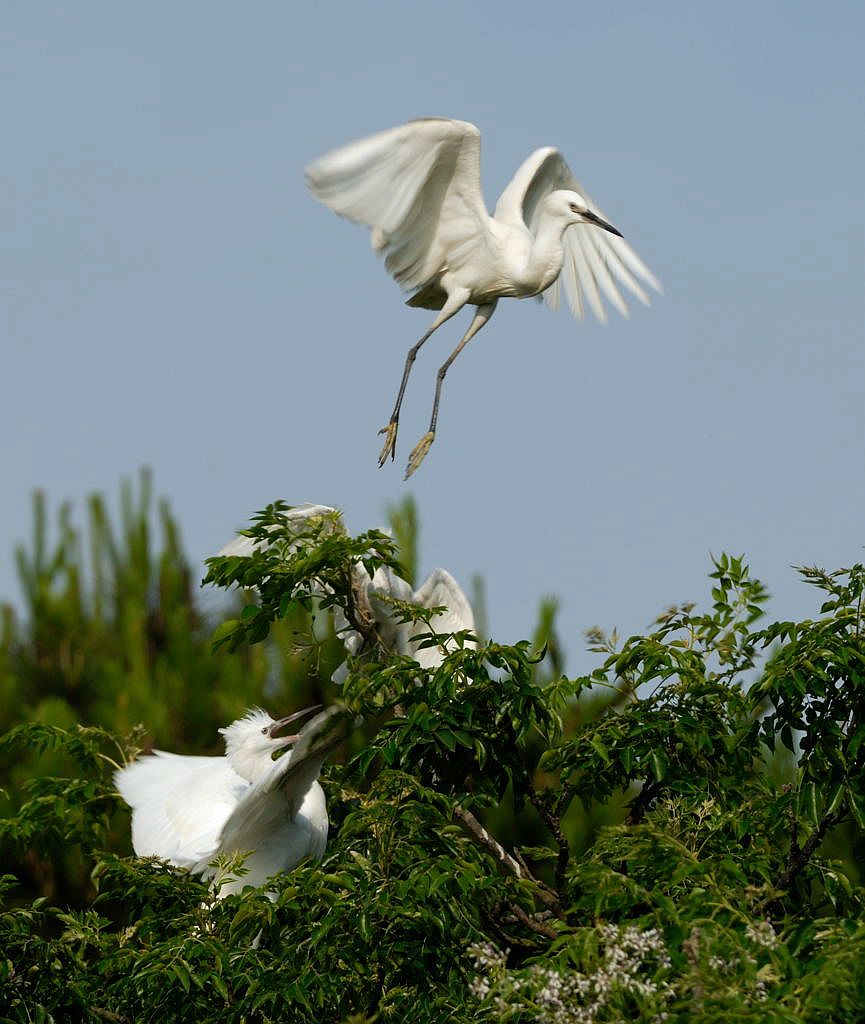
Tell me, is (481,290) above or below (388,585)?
above

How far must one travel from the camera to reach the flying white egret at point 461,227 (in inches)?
262

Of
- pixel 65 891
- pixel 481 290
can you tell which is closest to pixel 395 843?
pixel 481 290

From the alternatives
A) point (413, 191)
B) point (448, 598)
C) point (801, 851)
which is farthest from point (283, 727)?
point (801, 851)

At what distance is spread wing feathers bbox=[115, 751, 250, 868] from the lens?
616 centimetres

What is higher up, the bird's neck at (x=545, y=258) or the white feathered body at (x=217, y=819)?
the bird's neck at (x=545, y=258)

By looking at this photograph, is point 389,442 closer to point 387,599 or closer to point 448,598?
point 448,598

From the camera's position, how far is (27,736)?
5652 millimetres

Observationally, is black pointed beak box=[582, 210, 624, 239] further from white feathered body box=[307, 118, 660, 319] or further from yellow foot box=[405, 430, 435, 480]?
yellow foot box=[405, 430, 435, 480]

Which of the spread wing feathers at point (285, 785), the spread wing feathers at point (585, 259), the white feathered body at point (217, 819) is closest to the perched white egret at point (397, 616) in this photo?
the spread wing feathers at point (285, 785)

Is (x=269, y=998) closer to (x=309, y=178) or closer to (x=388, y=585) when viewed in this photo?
(x=388, y=585)

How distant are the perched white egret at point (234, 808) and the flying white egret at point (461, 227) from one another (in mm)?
1414

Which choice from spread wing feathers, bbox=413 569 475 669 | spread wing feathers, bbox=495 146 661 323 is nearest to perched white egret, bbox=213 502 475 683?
spread wing feathers, bbox=413 569 475 669

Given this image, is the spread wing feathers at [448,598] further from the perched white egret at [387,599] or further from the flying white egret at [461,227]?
the flying white egret at [461,227]

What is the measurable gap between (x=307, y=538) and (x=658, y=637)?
3.51 feet
